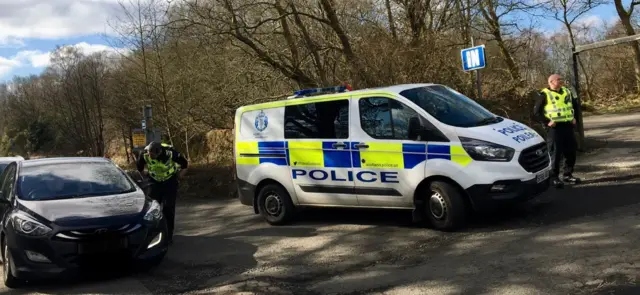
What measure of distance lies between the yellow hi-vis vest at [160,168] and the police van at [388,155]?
48.7 inches

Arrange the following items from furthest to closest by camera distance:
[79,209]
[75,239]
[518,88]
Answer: [518,88]
[79,209]
[75,239]

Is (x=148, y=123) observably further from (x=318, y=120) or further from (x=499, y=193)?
(x=499, y=193)

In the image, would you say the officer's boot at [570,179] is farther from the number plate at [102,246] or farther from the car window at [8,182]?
the car window at [8,182]

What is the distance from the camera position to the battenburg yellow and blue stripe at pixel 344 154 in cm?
707

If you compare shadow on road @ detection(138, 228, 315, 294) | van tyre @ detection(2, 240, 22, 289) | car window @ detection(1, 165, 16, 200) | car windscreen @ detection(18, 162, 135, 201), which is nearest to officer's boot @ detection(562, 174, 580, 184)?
shadow on road @ detection(138, 228, 315, 294)

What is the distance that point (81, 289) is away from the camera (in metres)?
5.98

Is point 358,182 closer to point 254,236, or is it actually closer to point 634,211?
point 254,236

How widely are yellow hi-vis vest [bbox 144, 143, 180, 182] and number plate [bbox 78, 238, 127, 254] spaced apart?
2.04 metres

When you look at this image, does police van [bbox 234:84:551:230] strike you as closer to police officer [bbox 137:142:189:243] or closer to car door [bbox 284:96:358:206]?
car door [bbox 284:96:358:206]

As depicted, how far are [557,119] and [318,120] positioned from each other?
12.5ft

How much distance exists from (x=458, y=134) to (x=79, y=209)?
4548mm

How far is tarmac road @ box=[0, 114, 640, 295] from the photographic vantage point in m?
5.14

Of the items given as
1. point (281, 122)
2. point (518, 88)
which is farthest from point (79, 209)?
point (518, 88)

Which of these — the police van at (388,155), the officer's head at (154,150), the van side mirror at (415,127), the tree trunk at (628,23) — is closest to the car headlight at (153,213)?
the officer's head at (154,150)
